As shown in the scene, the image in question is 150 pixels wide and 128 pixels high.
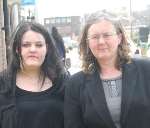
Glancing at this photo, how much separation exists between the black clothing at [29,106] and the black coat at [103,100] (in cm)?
23

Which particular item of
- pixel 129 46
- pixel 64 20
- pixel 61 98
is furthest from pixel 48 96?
pixel 64 20

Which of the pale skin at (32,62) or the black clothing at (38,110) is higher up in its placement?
the pale skin at (32,62)

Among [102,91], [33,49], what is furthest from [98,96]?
[33,49]

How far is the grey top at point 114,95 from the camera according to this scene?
13.8 feet

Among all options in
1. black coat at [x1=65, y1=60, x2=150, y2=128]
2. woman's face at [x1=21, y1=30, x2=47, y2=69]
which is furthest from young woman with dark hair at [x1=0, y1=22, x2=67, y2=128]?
black coat at [x1=65, y1=60, x2=150, y2=128]

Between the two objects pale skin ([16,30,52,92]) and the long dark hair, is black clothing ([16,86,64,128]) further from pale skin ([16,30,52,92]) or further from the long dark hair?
the long dark hair

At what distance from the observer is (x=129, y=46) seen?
447cm

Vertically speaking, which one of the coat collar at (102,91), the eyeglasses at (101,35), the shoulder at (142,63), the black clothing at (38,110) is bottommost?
the black clothing at (38,110)

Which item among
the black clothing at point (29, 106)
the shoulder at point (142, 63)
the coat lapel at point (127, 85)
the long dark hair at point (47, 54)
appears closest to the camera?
the coat lapel at point (127, 85)

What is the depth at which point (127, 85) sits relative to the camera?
4270mm

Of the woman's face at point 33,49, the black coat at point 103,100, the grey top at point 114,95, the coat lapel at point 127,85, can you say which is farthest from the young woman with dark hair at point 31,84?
the coat lapel at point 127,85

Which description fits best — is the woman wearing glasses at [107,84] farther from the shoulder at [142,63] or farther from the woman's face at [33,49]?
the woman's face at [33,49]

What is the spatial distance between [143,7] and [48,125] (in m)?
33.8

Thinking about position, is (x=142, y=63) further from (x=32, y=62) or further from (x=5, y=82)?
(x=5, y=82)
